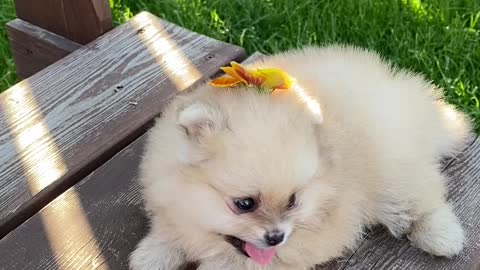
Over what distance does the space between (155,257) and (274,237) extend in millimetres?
385

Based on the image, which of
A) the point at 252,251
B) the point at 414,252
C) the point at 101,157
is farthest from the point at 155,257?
the point at 414,252

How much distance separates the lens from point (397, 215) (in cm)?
194

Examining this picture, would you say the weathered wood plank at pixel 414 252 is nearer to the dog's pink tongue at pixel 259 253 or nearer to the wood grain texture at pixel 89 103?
the dog's pink tongue at pixel 259 253

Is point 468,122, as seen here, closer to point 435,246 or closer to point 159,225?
point 435,246

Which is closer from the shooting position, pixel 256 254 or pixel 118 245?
pixel 256 254

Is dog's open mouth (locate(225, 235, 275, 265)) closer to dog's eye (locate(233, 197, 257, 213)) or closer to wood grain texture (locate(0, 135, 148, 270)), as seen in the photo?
dog's eye (locate(233, 197, 257, 213))

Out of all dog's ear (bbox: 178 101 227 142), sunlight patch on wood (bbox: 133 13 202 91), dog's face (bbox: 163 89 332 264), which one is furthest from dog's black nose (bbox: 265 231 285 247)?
sunlight patch on wood (bbox: 133 13 202 91)

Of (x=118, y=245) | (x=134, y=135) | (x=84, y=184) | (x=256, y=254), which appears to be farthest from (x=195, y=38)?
(x=256, y=254)

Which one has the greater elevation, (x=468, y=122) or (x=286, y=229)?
(x=286, y=229)

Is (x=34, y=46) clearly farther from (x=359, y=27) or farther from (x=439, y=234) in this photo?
(x=439, y=234)

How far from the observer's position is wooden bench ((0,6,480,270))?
6.28 feet

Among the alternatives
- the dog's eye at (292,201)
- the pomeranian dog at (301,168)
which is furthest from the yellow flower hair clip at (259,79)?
the dog's eye at (292,201)

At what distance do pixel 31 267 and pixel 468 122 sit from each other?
1375mm

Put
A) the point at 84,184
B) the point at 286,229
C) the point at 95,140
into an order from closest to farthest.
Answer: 1. the point at 286,229
2. the point at 84,184
3. the point at 95,140
